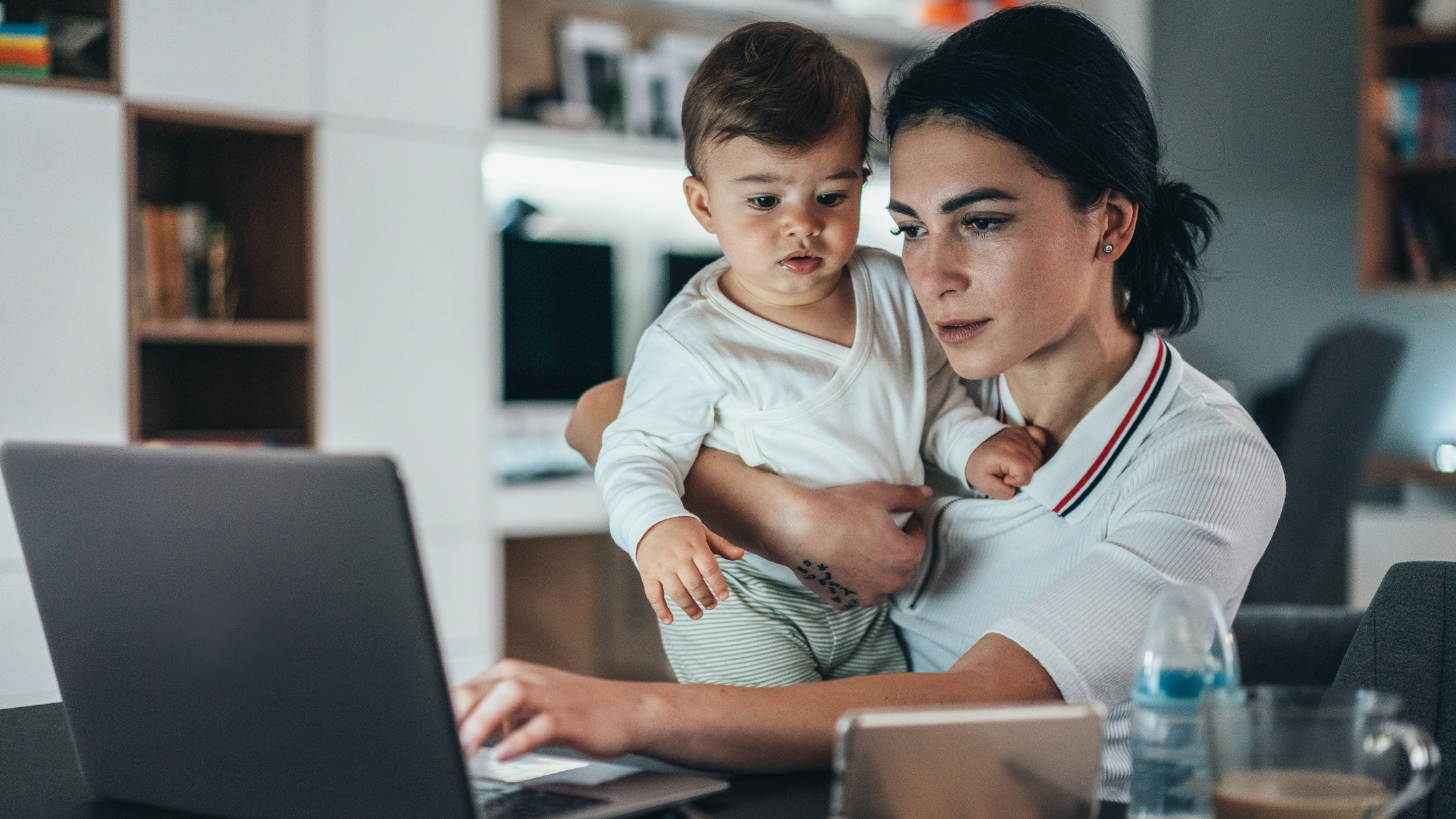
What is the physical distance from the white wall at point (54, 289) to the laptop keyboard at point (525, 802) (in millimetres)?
2127

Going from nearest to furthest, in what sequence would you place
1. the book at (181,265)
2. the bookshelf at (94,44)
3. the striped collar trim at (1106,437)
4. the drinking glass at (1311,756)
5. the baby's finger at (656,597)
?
the drinking glass at (1311,756) → the baby's finger at (656,597) → the striped collar trim at (1106,437) → the bookshelf at (94,44) → the book at (181,265)

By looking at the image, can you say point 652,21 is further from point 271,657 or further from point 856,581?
point 271,657

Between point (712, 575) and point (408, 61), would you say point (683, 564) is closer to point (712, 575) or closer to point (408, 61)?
point (712, 575)

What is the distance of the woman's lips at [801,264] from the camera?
1.24 m

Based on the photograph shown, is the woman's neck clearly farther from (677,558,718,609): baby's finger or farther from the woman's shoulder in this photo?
(677,558,718,609): baby's finger

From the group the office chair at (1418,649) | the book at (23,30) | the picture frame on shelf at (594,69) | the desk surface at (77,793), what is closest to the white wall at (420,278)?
the picture frame on shelf at (594,69)

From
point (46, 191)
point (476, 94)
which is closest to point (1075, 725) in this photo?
point (46, 191)

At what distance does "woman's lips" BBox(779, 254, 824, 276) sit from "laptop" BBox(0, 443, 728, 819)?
600 millimetres

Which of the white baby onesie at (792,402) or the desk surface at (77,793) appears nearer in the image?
the desk surface at (77,793)

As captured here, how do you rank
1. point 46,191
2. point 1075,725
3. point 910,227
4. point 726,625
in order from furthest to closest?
point 46,191 → point 726,625 → point 910,227 → point 1075,725

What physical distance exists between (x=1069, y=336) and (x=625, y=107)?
2.64 meters

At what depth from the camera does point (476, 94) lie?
3.20 meters

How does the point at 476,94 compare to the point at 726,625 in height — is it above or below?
above

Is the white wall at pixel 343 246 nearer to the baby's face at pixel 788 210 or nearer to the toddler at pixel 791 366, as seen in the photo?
the toddler at pixel 791 366
